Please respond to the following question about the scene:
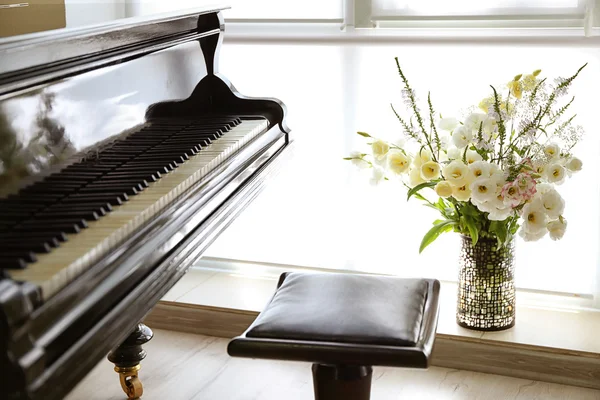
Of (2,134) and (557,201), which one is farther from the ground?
(2,134)

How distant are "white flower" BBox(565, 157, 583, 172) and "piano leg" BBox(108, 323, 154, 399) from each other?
1.43 meters

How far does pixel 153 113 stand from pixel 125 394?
3.71ft

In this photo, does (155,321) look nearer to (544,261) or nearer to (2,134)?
(544,261)

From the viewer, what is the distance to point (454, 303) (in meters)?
3.16

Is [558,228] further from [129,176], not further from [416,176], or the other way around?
[129,176]

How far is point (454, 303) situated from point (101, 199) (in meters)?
1.94

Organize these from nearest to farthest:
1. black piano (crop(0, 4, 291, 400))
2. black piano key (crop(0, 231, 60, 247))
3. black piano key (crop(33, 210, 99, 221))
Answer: black piano (crop(0, 4, 291, 400)), black piano key (crop(0, 231, 60, 247)), black piano key (crop(33, 210, 99, 221))

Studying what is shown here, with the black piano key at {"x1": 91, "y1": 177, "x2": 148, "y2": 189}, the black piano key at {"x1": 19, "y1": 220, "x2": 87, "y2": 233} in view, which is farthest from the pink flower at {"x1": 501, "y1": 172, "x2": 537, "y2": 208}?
the black piano key at {"x1": 19, "y1": 220, "x2": 87, "y2": 233}

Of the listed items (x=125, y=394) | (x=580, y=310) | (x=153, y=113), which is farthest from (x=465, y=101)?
(x=125, y=394)

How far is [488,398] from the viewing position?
2.77m

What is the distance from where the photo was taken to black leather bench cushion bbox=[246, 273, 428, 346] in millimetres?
1820

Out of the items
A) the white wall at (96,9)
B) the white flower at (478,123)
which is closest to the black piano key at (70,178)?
the white flower at (478,123)

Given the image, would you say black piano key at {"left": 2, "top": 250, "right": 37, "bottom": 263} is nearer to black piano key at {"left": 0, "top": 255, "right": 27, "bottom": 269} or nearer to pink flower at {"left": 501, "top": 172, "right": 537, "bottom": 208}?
black piano key at {"left": 0, "top": 255, "right": 27, "bottom": 269}

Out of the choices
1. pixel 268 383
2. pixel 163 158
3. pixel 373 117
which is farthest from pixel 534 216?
pixel 163 158
